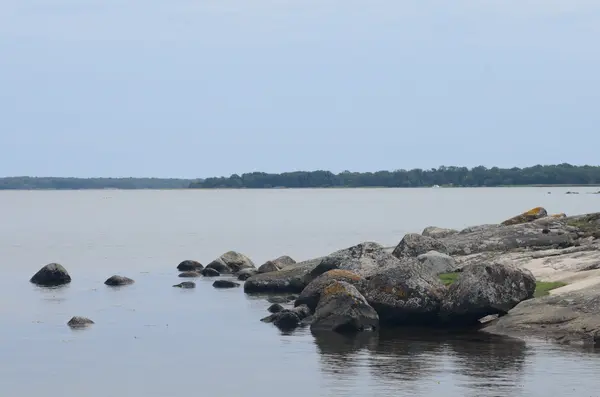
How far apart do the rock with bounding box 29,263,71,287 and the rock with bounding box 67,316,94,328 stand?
13.5 metres

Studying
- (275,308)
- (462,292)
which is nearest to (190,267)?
(275,308)

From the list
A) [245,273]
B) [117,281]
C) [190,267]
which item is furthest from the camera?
[190,267]

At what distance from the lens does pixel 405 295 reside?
96.8 ft

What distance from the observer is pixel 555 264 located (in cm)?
3422

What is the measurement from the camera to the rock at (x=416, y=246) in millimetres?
39312

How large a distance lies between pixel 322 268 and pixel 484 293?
9913 millimetres

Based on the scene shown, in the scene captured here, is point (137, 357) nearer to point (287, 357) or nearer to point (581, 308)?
point (287, 357)

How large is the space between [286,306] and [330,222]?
2981 inches

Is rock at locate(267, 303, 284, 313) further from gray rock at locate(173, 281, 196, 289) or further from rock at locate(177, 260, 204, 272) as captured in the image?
rock at locate(177, 260, 204, 272)

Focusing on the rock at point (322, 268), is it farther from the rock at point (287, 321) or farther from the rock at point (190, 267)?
the rock at point (190, 267)

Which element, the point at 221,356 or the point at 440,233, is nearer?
the point at 221,356

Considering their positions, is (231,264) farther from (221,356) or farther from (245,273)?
(221,356)

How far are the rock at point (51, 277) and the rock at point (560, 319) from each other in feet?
75.2

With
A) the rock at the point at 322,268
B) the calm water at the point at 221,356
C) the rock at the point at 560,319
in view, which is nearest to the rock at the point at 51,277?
the calm water at the point at 221,356
